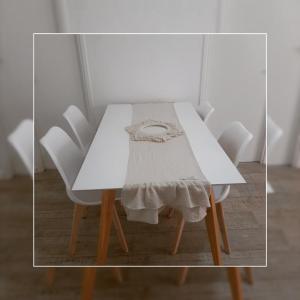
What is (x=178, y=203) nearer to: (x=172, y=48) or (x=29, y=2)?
(x=172, y=48)

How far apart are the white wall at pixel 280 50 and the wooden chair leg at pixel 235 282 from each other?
0.33m

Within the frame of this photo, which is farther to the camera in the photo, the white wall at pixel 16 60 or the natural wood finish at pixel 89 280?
the natural wood finish at pixel 89 280

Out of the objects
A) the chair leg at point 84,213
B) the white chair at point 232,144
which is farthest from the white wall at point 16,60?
the white chair at point 232,144

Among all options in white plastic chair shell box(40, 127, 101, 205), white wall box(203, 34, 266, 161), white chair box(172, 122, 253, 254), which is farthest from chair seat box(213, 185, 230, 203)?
white plastic chair shell box(40, 127, 101, 205)

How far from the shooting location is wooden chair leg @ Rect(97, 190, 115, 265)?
26.4 inches

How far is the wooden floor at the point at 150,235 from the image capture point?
74 cm

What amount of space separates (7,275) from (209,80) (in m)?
0.84

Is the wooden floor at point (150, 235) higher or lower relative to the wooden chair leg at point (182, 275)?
higher

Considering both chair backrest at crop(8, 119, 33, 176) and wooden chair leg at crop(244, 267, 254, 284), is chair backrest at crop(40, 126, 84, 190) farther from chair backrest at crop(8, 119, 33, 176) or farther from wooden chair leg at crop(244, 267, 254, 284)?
wooden chair leg at crop(244, 267, 254, 284)

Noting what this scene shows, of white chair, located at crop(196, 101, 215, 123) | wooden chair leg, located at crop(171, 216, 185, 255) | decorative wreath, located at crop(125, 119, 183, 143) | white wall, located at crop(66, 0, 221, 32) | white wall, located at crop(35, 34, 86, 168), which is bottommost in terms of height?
wooden chair leg, located at crop(171, 216, 185, 255)

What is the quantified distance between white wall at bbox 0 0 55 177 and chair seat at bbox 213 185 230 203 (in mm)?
530

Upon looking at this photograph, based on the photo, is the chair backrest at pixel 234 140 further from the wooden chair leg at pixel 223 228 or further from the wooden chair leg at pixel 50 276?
the wooden chair leg at pixel 50 276

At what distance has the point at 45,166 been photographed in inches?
29.2

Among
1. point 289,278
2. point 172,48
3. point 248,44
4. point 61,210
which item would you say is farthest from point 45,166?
point 289,278
